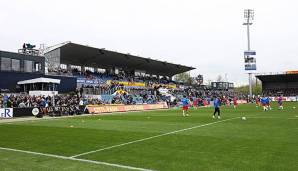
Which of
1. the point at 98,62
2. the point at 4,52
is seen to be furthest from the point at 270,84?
the point at 4,52

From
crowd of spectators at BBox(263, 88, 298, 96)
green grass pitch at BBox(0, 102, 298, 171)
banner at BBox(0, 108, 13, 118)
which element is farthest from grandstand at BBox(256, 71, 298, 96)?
green grass pitch at BBox(0, 102, 298, 171)

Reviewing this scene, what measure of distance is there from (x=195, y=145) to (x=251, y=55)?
5809cm

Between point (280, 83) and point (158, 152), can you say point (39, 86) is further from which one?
point (280, 83)

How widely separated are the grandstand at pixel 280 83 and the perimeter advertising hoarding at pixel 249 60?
104 ft

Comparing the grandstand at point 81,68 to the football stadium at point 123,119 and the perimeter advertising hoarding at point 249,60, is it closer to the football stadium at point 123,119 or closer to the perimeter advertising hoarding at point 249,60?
the football stadium at point 123,119

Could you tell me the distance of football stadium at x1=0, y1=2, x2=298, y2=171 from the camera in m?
10.6

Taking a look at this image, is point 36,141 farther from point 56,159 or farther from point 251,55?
point 251,55

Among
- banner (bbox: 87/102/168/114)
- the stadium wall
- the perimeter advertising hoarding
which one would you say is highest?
the perimeter advertising hoarding

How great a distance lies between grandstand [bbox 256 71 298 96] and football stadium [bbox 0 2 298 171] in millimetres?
271

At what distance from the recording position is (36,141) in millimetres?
15586

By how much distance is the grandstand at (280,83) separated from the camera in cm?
9606

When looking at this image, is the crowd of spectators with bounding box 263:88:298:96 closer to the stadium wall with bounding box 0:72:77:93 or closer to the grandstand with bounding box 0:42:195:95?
the grandstand with bounding box 0:42:195:95

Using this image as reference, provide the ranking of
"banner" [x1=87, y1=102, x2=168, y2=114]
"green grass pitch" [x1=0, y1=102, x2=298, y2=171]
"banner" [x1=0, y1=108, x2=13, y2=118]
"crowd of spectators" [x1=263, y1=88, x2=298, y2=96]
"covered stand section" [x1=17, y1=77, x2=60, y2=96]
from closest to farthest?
"green grass pitch" [x1=0, y1=102, x2=298, y2=171] → "banner" [x1=0, y1=108, x2=13, y2=118] → "banner" [x1=87, y1=102, x2=168, y2=114] → "covered stand section" [x1=17, y1=77, x2=60, y2=96] → "crowd of spectators" [x1=263, y1=88, x2=298, y2=96]

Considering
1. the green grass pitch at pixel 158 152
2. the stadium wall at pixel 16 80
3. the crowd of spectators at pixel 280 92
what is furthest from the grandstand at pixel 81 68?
the green grass pitch at pixel 158 152
